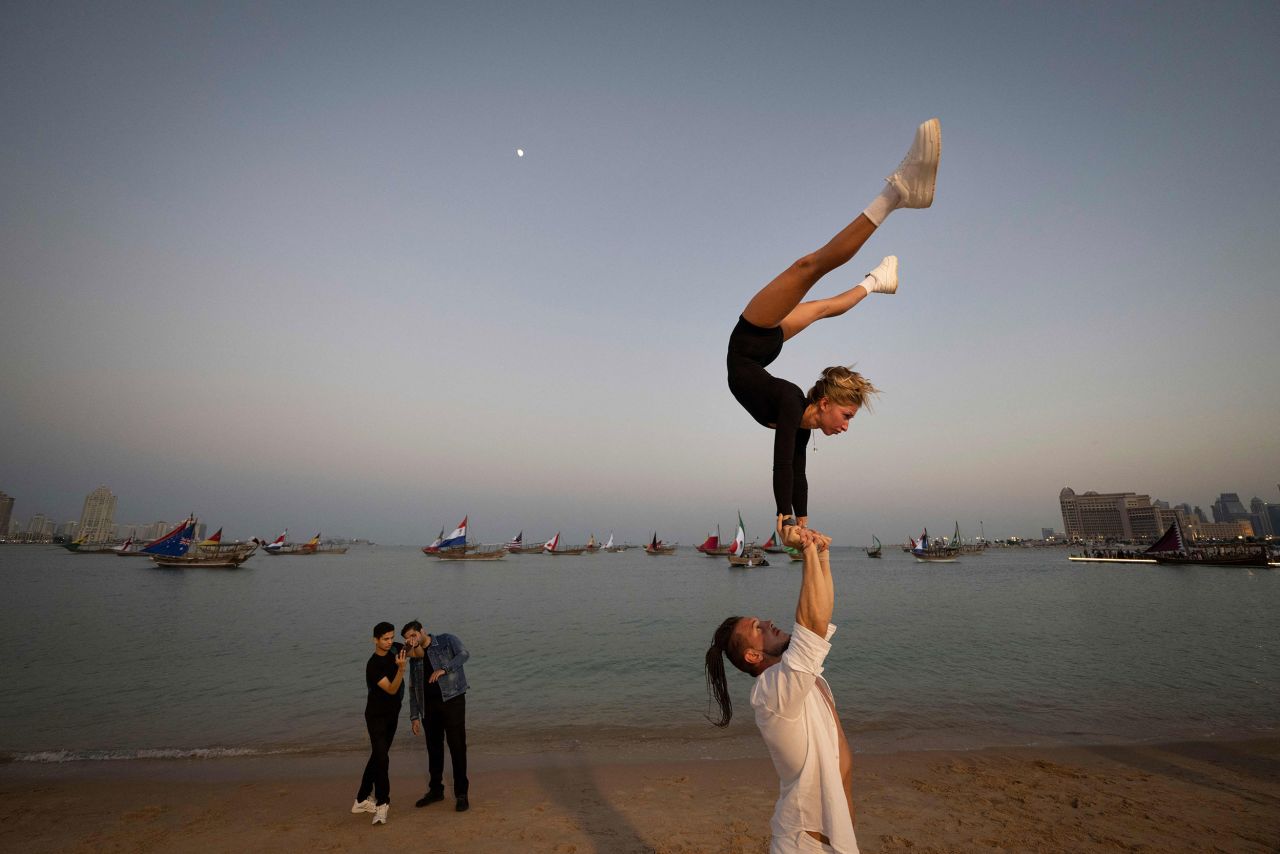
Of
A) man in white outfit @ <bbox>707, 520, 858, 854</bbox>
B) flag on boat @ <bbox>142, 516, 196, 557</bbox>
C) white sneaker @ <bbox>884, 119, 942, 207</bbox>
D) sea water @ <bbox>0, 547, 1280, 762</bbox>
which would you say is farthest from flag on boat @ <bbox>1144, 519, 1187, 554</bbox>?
flag on boat @ <bbox>142, 516, 196, 557</bbox>

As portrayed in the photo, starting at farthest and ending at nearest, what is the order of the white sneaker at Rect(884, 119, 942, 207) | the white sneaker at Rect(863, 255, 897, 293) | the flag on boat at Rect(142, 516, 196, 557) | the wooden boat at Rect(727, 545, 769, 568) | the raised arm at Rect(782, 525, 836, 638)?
the wooden boat at Rect(727, 545, 769, 568), the flag on boat at Rect(142, 516, 196, 557), the white sneaker at Rect(863, 255, 897, 293), the white sneaker at Rect(884, 119, 942, 207), the raised arm at Rect(782, 525, 836, 638)

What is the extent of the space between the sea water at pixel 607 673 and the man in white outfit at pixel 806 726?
26.9ft

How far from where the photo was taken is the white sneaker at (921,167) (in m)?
2.28

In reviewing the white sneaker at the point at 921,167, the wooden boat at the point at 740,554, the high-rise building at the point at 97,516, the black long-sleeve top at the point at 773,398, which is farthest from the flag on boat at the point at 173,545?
the high-rise building at the point at 97,516

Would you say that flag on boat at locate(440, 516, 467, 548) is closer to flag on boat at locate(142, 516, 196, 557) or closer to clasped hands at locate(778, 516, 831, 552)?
flag on boat at locate(142, 516, 196, 557)

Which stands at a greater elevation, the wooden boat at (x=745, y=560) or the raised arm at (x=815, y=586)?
the raised arm at (x=815, y=586)

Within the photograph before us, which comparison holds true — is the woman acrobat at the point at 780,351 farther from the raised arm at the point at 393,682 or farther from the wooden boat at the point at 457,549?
the wooden boat at the point at 457,549

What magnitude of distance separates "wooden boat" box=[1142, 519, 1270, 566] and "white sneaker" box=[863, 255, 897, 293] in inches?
3661

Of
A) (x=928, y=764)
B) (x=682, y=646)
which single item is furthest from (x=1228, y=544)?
(x=928, y=764)

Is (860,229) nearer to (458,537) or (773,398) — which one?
(773,398)

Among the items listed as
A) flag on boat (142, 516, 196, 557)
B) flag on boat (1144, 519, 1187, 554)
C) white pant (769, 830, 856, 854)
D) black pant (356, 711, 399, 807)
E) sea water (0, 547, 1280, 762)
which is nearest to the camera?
white pant (769, 830, 856, 854)

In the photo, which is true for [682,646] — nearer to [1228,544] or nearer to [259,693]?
[259,693]

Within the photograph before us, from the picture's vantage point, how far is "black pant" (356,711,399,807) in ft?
20.6

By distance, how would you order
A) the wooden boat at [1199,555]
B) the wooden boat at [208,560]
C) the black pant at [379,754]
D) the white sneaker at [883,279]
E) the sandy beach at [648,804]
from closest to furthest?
1. the white sneaker at [883,279]
2. the sandy beach at [648,804]
3. the black pant at [379,754]
4. the wooden boat at [208,560]
5. the wooden boat at [1199,555]
